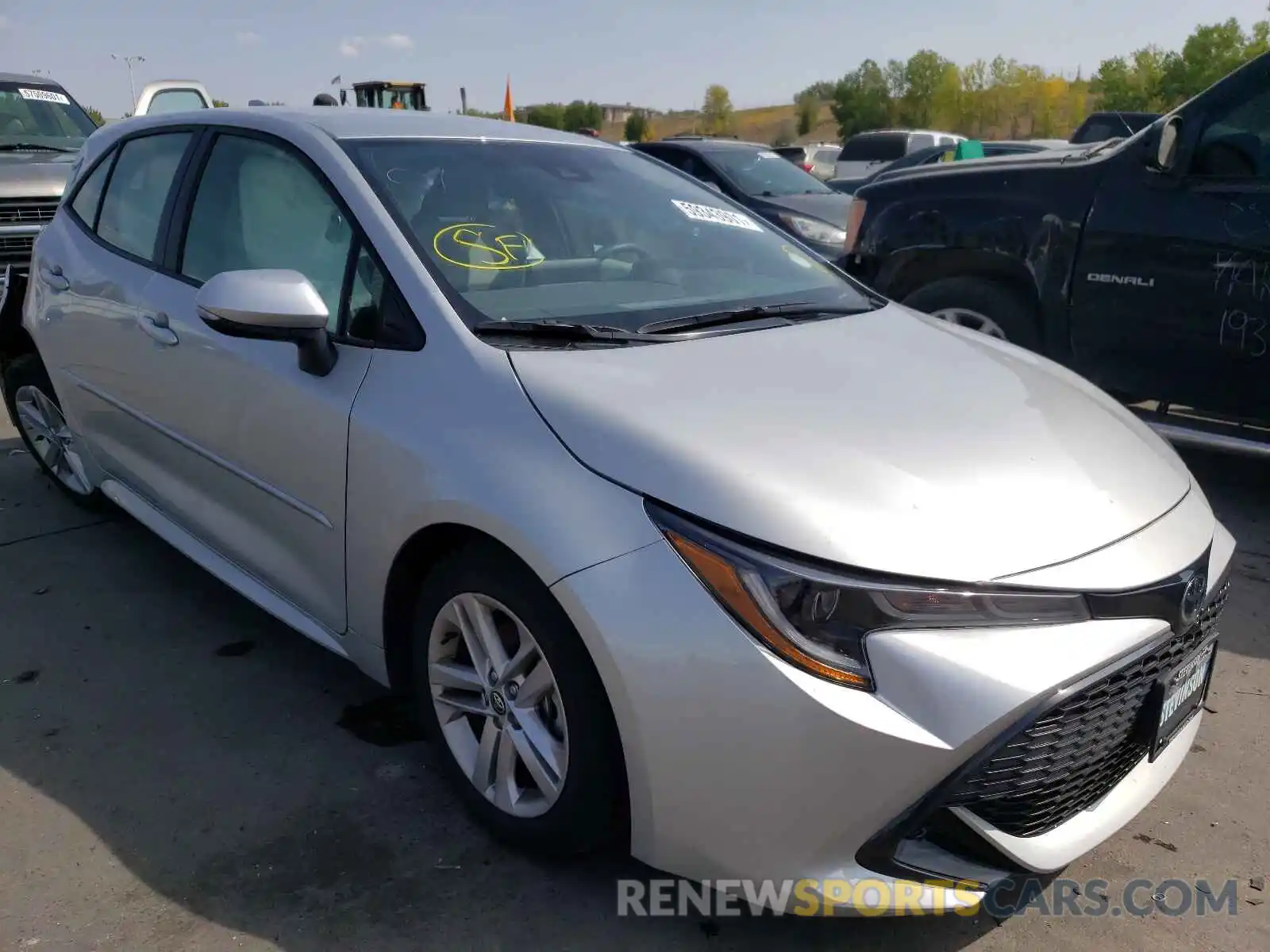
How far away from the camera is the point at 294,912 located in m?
2.18

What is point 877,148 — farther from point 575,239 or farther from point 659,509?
point 659,509

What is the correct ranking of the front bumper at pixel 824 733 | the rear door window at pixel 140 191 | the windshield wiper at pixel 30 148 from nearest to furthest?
the front bumper at pixel 824 733 → the rear door window at pixel 140 191 → the windshield wiper at pixel 30 148

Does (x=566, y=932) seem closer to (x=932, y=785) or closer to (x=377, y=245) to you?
(x=932, y=785)

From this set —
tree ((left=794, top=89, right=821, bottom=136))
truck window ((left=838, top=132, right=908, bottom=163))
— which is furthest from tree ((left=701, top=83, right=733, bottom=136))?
truck window ((left=838, top=132, right=908, bottom=163))

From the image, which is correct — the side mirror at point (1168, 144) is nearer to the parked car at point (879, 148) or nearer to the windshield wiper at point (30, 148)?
the windshield wiper at point (30, 148)

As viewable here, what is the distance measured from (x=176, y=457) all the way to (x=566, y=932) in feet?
6.43

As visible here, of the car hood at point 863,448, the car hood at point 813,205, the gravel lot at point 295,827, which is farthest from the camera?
the car hood at point 813,205

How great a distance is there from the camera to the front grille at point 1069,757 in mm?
1818

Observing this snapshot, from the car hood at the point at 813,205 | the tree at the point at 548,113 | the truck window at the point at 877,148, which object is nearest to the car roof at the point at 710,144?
the car hood at the point at 813,205

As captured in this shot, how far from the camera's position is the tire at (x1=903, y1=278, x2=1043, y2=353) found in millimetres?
4852

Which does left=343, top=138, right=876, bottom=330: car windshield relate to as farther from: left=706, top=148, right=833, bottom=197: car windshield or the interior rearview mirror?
left=706, top=148, right=833, bottom=197: car windshield

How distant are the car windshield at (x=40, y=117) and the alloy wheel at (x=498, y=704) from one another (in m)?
8.30

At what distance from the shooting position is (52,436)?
174 inches

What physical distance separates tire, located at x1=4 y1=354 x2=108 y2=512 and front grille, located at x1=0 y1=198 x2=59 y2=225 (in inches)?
149
